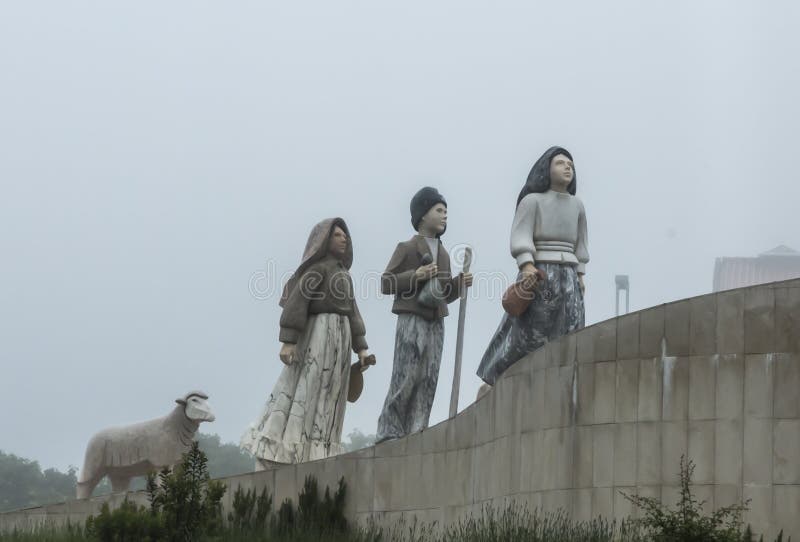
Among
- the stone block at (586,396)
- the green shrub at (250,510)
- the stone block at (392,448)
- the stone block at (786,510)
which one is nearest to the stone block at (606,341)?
the stone block at (586,396)

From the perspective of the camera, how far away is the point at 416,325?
19.8 m

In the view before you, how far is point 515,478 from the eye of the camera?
15492mm

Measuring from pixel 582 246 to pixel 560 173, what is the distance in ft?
2.30

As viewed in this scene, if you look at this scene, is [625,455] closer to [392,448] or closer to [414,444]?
[414,444]

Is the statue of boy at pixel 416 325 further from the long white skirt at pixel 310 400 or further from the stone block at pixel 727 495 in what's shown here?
the stone block at pixel 727 495

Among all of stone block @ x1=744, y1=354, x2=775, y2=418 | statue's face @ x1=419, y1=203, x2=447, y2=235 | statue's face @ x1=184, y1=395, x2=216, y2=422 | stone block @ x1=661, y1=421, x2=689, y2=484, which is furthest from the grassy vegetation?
statue's face @ x1=184, y1=395, x2=216, y2=422

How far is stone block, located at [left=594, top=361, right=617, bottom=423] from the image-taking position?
14789 millimetres

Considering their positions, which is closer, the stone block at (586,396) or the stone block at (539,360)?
Result: the stone block at (586,396)

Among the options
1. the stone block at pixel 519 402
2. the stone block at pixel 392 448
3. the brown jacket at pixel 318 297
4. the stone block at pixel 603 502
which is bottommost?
the stone block at pixel 603 502

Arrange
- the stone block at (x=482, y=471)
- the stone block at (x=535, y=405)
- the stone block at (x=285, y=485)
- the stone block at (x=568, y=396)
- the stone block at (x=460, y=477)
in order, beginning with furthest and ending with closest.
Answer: the stone block at (x=285, y=485)
the stone block at (x=460, y=477)
the stone block at (x=482, y=471)
the stone block at (x=535, y=405)
the stone block at (x=568, y=396)

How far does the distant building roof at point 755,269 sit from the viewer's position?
25.6 metres

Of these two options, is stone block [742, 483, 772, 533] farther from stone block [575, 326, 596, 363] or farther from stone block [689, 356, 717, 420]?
stone block [575, 326, 596, 363]

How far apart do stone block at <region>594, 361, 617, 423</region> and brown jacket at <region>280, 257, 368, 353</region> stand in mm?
6004

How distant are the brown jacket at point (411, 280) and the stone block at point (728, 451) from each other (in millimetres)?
5920
